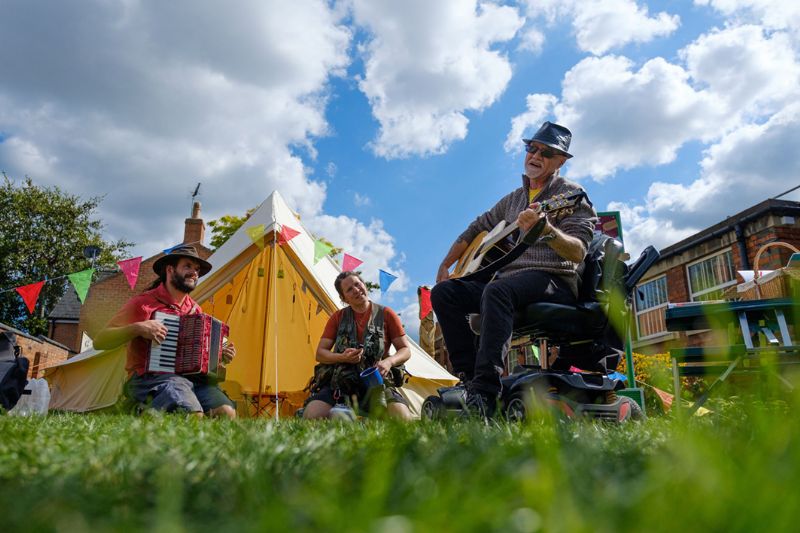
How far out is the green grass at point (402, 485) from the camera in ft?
2.02

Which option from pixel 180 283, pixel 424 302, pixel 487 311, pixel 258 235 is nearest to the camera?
pixel 487 311

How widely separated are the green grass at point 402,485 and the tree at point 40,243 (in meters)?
38.1

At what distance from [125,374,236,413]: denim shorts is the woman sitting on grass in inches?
30.0

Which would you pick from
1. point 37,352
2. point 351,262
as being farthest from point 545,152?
point 37,352

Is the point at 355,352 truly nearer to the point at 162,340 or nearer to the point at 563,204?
the point at 162,340

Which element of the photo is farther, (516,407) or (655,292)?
(655,292)

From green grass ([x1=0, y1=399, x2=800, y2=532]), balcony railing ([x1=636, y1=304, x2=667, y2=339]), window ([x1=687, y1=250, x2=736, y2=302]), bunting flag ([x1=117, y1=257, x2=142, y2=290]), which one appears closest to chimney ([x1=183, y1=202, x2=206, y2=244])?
bunting flag ([x1=117, y1=257, x2=142, y2=290])

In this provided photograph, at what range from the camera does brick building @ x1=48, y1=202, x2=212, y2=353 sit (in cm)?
3125

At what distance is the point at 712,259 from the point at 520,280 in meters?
15.7

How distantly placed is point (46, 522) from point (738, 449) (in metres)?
1.16

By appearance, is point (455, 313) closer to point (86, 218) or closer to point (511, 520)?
point (511, 520)

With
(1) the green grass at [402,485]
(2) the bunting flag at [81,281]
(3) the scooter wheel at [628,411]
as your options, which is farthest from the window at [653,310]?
(1) the green grass at [402,485]

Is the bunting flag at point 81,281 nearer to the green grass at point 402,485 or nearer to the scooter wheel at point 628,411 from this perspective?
the scooter wheel at point 628,411

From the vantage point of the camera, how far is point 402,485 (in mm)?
849
